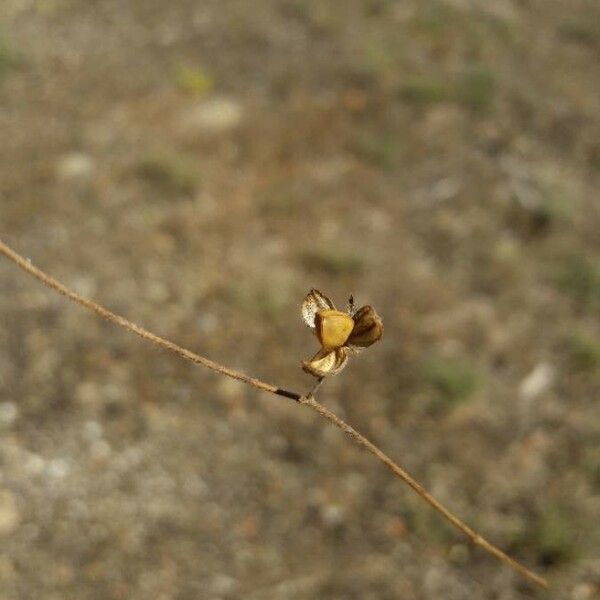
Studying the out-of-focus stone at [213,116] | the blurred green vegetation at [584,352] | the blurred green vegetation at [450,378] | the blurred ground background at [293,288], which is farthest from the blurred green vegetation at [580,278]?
the out-of-focus stone at [213,116]

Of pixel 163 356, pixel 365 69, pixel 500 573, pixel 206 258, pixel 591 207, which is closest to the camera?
pixel 500 573

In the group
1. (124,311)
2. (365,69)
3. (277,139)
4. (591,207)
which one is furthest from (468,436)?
(365,69)

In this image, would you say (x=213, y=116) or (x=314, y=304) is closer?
(x=314, y=304)

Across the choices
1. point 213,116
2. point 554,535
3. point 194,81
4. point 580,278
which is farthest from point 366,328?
point 194,81

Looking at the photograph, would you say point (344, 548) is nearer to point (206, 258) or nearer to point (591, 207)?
point (206, 258)

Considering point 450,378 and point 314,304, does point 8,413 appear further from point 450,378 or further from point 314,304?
point 314,304

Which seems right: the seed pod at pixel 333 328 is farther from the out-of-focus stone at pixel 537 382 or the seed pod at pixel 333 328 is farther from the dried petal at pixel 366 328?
the out-of-focus stone at pixel 537 382
